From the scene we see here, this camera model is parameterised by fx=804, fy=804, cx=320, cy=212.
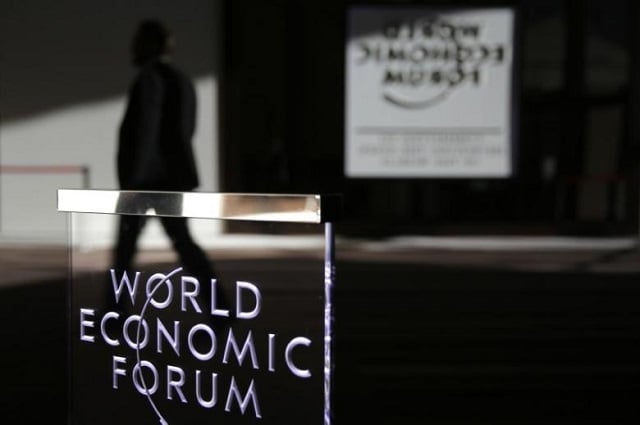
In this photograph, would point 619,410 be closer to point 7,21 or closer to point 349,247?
point 349,247

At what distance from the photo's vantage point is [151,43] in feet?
14.1

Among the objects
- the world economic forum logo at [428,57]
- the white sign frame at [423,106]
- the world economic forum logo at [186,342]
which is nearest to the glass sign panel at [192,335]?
the world economic forum logo at [186,342]

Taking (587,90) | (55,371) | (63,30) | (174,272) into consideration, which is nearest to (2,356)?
(55,371)

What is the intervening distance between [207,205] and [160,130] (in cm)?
247

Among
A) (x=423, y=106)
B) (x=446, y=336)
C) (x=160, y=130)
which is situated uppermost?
(x=423, y=106)

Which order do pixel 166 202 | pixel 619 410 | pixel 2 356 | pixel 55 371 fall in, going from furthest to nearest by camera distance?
pixel 2 356 → pixel 55 371 → pixel 619 410 → pixel 166 202

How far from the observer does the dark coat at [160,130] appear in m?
4.18

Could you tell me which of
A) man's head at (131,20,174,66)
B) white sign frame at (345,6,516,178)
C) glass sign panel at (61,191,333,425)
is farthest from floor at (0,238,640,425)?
man's head at (131,20,174,66)

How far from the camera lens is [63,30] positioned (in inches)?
317

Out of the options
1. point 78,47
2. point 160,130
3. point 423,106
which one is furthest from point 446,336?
point 78,47

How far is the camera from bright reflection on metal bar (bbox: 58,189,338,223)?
1715 mm

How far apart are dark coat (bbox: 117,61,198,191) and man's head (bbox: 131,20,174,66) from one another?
6 cm

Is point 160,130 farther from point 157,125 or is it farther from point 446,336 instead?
point 446,336

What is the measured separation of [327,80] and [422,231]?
181cm
